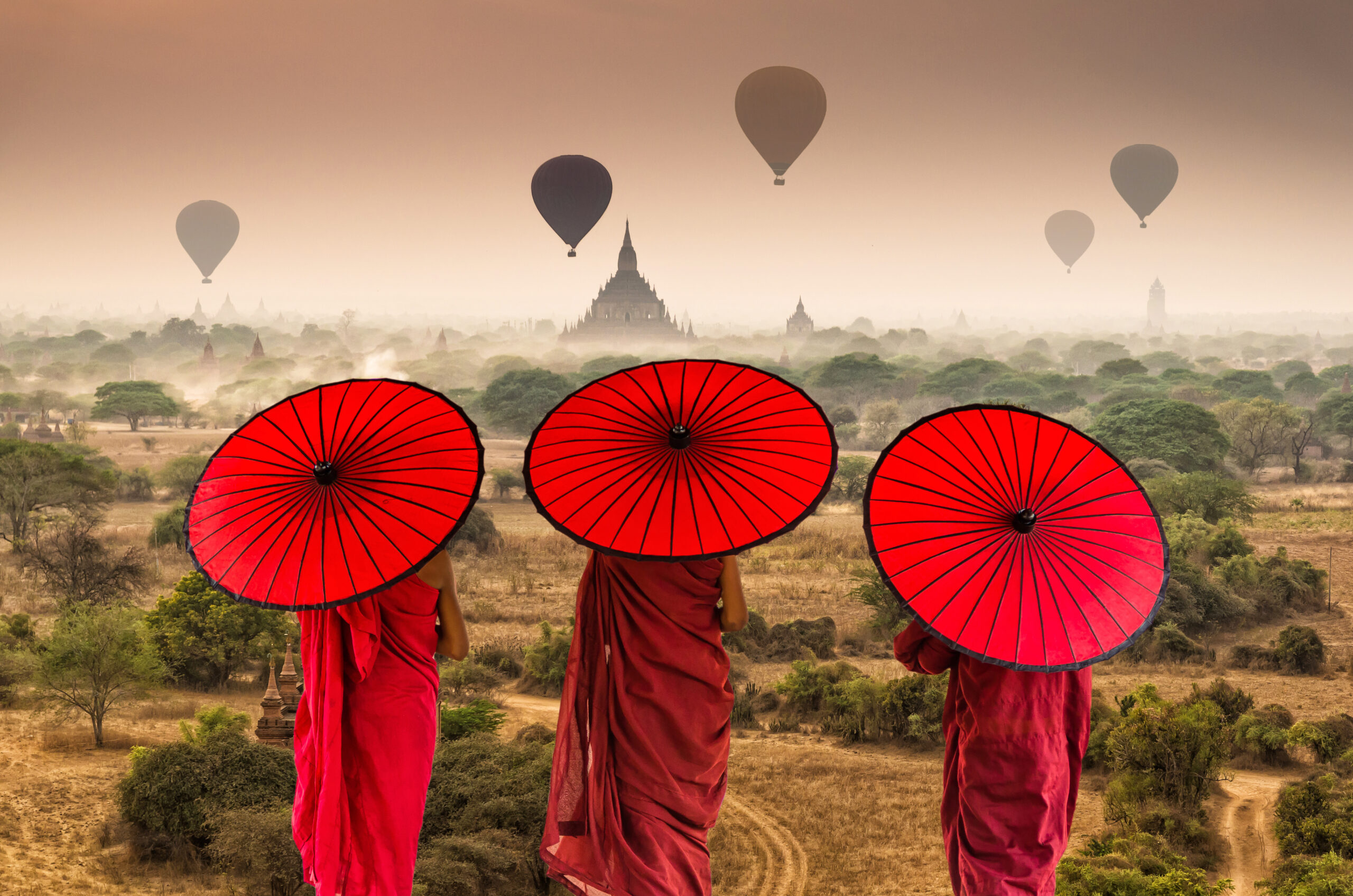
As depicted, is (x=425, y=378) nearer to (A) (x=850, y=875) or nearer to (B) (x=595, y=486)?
(A) (x=850, y=875)

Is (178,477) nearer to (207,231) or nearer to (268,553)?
(268,553)

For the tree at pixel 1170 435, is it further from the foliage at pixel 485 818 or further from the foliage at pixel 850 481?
the foliage at pixel 485 818

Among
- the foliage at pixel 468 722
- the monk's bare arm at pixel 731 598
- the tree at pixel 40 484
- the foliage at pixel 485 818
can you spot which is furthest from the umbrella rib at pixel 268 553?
the tree at pixel 40 484

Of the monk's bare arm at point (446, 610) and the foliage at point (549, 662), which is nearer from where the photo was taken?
the monk's bare arm at point (446, 610)

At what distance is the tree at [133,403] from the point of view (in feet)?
185

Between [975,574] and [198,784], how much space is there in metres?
10.8

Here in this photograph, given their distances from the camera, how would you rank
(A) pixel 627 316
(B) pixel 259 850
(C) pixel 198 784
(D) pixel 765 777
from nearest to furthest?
(B) pixel 259 850, (C) pixel 198 784, (D) pixel 765 777, (A) pixel 627 316

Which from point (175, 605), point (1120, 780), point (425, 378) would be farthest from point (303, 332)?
point (1120, 780)

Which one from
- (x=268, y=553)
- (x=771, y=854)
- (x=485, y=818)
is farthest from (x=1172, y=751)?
(x=268, y=553)

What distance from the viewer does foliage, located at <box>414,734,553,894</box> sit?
9.98 meters

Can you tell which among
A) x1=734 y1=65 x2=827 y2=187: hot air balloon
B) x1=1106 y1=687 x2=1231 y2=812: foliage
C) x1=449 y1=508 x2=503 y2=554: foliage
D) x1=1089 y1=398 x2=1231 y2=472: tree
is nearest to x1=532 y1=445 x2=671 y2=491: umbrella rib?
x1=1106 y1=687 x2=1231 y2=812: foliage

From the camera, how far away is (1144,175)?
7200 centimetres

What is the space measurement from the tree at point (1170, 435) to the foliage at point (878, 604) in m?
19.9

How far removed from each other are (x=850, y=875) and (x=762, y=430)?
8044mm
